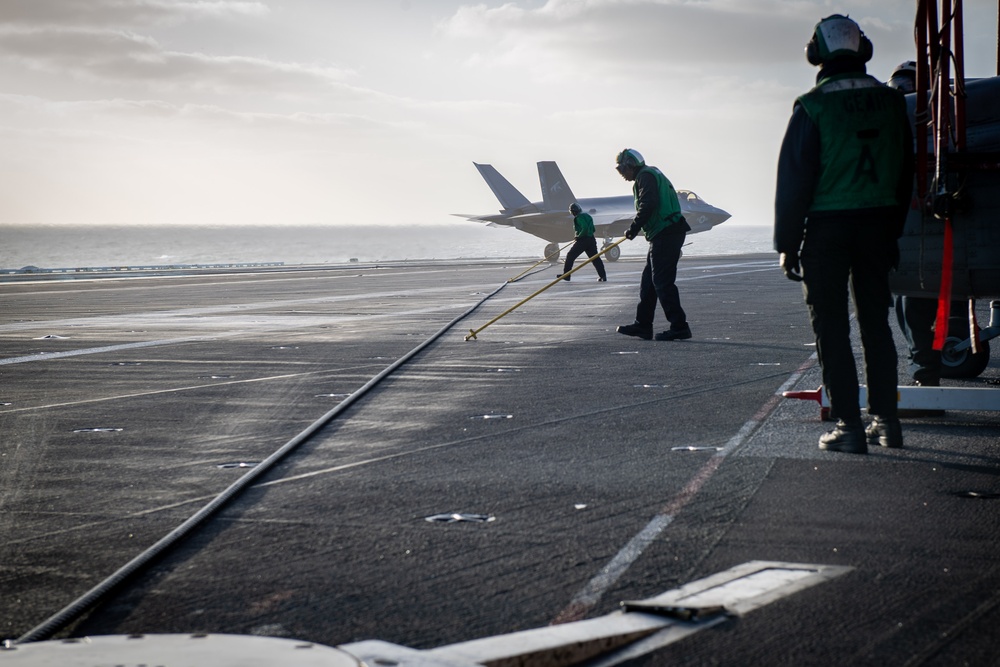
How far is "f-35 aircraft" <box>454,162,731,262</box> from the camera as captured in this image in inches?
2032

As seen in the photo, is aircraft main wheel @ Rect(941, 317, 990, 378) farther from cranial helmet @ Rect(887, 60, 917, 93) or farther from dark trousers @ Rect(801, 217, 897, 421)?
dark trousers @ Rect(801, 217, 897, 421)

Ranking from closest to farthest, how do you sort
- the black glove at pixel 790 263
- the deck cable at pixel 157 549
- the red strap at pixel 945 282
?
the deck cable at pixel 157 549
the black glove at pixel 790 263
the red strap at pixel 945 282

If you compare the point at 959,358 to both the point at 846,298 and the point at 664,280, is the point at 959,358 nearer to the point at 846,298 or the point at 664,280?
the point at 846,298

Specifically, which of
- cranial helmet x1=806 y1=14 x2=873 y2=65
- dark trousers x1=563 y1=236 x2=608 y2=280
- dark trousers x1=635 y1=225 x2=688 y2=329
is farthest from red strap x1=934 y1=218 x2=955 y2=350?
dark trousers x1=563 y1=236 x2=608 y2=280

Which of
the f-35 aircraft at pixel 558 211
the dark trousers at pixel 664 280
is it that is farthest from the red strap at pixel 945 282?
the f-35 aircraft at pixel 558 211

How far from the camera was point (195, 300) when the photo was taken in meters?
23.3

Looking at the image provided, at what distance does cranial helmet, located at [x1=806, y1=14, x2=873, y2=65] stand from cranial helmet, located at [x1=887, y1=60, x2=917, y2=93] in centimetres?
200

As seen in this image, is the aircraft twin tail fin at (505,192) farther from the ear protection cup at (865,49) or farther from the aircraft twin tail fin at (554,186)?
the ear protection cup at (865,49)

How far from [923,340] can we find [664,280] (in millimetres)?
5126

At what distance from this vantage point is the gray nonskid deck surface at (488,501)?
134 inches

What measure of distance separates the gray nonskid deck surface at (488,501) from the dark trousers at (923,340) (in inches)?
37.0

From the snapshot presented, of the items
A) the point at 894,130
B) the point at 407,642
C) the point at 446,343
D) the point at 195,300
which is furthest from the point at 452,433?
the point at 195,300

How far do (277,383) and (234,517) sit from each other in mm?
4836

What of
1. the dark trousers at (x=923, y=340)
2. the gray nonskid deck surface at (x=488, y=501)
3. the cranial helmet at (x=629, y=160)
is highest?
the cranial helmet at (x=629, y=160)
